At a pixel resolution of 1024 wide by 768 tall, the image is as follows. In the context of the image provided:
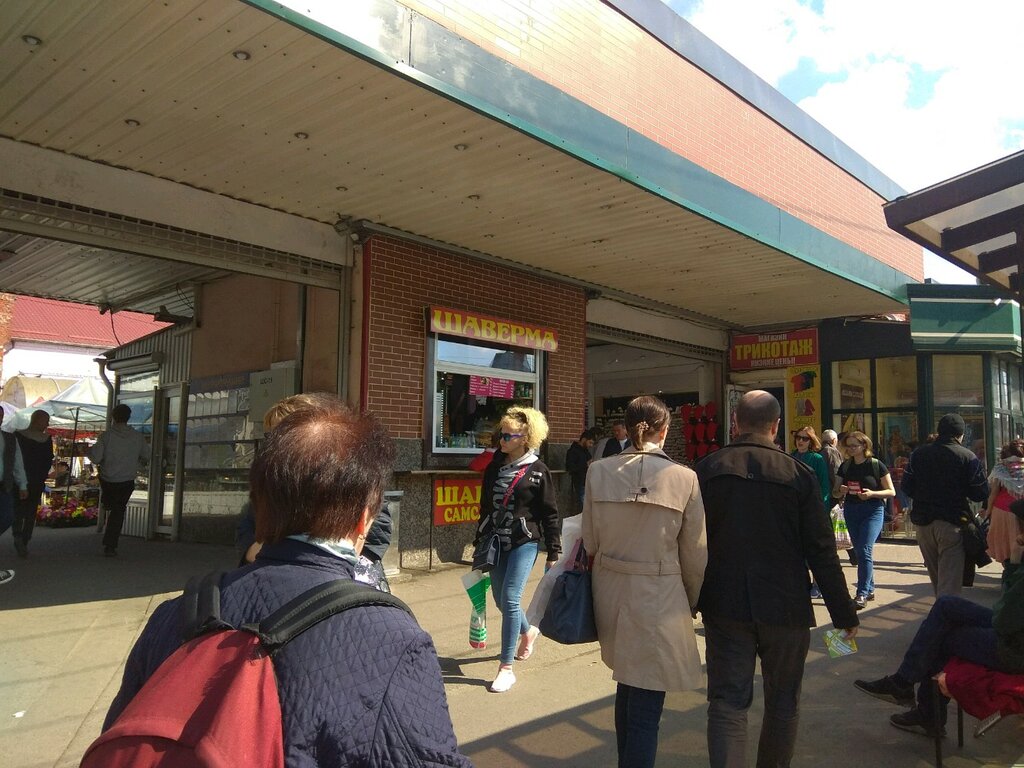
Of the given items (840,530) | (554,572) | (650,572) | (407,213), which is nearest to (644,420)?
(650,572)

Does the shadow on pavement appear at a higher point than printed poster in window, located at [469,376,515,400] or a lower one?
lower

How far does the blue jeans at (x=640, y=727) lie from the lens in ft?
10.2

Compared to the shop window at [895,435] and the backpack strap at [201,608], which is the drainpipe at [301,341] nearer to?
the backpack strap at [201,608]

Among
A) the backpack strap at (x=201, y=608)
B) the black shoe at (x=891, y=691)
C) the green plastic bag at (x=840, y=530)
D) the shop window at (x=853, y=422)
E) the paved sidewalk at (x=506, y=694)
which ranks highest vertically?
the shop window at (x=853, y=422)

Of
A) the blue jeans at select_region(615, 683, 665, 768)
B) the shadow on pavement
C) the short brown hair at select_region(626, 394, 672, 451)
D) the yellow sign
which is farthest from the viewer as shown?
the yellow sign

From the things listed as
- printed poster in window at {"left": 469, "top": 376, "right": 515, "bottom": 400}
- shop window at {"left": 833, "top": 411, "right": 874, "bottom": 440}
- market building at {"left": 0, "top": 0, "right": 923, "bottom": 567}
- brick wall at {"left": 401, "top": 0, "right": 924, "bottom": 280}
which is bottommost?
shop window at {"left": 833, "top": 411, "right": 874, "bottom": 440}

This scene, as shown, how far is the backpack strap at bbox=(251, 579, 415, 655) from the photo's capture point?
1169mm

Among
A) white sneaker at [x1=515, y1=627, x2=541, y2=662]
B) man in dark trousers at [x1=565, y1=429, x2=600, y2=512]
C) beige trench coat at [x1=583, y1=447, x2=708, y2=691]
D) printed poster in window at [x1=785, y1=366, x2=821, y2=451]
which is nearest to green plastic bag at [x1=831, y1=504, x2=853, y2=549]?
man in dark trousers at [x1=565, y1=429, x2=600, y2=512]

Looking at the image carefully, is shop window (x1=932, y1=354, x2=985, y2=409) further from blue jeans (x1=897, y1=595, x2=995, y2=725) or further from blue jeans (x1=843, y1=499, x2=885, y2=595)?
blue jeans (x1=897, y1=595, x2=995, y2=725)

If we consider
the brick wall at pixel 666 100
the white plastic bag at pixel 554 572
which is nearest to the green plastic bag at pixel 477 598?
the white plastic bag at pixel 554 572

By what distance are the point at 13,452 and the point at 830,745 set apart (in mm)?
7802

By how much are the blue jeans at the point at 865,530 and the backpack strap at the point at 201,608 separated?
22.6ft

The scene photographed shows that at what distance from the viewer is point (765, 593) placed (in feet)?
10.3

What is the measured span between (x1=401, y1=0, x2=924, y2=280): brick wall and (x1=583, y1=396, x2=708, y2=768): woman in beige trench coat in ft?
17.9
